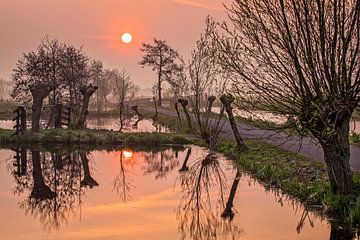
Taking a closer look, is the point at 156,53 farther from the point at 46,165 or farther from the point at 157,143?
the point at 46,165

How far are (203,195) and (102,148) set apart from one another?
47.4 ft

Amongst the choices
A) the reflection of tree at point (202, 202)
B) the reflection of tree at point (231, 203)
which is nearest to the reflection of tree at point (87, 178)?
the reflection of tree at point (202, 202)

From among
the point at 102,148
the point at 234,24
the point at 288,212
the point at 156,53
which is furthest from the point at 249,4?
the point at 156,53

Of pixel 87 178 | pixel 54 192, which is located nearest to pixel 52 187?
pixel 54 192

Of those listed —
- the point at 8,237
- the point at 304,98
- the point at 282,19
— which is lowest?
the point at 8,237

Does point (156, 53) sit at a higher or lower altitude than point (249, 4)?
higher

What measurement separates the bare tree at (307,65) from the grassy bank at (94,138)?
58.0 ft

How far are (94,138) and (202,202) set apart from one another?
17.7 metres

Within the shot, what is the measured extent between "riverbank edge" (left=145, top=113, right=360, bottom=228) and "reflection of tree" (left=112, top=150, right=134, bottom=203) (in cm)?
521

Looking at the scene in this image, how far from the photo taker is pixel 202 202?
16.6 metres

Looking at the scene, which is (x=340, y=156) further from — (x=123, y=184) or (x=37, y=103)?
(x=37, y=103)

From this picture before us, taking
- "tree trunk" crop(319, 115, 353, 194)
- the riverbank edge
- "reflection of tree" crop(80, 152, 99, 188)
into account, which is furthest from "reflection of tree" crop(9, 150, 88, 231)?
"tree trunk" crop(319, 115, 353, 194)

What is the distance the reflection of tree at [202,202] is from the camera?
1315 centimetres

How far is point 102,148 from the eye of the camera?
30.9 m
